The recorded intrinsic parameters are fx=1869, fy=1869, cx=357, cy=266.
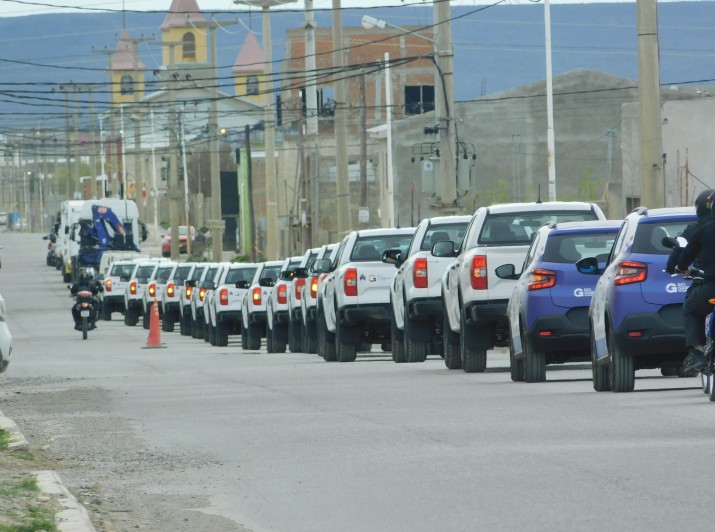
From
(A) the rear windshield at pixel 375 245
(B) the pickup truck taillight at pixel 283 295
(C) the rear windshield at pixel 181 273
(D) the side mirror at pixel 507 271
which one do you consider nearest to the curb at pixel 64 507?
(D) the side mirror at pixel 507 271

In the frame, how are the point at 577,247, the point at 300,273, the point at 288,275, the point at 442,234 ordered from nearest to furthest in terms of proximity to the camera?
the point at 577,247, the point at 442,234, the point at 300,273, the point at 288,275

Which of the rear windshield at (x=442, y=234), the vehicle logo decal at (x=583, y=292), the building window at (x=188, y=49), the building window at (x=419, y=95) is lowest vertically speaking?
A: the vehicle logo decal at (x=583, y=292)

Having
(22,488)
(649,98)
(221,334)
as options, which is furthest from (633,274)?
(221,334)

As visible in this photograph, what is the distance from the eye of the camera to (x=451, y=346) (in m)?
22.9

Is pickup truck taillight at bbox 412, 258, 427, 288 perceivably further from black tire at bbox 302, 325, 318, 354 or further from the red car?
the red car

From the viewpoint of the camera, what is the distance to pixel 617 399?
1642 cm

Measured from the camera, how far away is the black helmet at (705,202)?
1552 centimetres

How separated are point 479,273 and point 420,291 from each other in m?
2.91

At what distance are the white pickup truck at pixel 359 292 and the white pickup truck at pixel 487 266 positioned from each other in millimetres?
4115

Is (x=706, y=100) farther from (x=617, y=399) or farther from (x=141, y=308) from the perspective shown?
(x=617, y=399)

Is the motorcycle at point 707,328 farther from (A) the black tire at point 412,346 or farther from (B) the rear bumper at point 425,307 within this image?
(A) the black tire at point 412,346

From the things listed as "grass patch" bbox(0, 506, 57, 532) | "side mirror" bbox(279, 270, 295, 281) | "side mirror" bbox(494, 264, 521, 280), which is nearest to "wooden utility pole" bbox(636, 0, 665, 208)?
"side mirror" bbox(494, 264, 521, 280)

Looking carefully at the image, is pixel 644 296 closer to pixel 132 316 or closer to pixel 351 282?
pixel 351 282

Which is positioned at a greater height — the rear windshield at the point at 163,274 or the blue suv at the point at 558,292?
the blue suv at the point at 558,292
